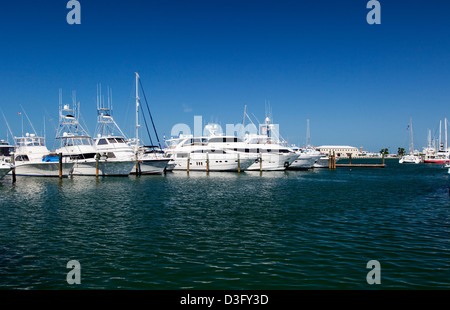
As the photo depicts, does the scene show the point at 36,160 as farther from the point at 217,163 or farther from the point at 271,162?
the point at 271,162

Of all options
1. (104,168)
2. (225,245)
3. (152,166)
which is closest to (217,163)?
(152,166)

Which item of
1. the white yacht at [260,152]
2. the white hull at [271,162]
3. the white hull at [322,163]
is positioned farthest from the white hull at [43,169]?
the white hull at [322,163]

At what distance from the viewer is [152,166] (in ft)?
171

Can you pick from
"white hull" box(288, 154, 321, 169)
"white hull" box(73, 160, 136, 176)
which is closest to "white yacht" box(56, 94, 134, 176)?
"white hull" box(73, 160, 136, 176)

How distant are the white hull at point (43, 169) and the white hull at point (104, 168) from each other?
135 centimetres

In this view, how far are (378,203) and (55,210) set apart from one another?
20.8m

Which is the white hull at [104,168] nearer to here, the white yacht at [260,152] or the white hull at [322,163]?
the white yacht at [260,152]

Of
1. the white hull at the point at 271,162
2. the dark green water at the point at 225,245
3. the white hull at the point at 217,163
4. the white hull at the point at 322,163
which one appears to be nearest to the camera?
the dark green water at the point at 225,245

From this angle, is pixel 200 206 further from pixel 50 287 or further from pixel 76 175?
pixel 76 175

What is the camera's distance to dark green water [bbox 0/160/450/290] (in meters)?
9.81

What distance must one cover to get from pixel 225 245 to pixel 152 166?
40.4 metres

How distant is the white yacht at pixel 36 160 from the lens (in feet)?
154
